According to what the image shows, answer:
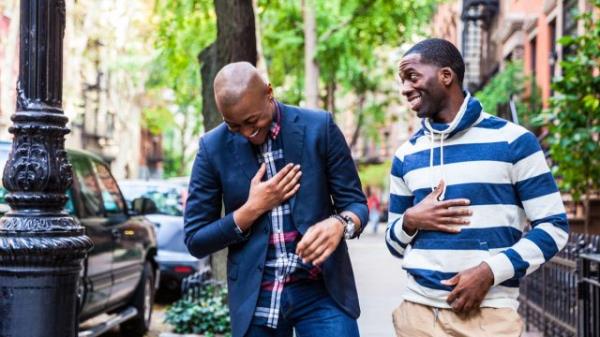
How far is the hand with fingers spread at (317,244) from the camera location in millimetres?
3238

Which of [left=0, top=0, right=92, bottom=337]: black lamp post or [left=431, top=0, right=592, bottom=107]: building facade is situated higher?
[left=431, top=0, right=592, bottom=107]: building facade

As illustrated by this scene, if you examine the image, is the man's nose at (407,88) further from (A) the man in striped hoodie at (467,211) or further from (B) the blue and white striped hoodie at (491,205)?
(B) the blue and white striped hoodie at (491,205)

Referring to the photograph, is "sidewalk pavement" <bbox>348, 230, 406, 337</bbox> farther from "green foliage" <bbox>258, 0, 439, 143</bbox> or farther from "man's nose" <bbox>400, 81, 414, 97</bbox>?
"man's nose" <bbox>400, 81, 414, 97</bbox>

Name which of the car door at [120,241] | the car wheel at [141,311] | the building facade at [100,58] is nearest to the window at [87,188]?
the car door at [120,241]

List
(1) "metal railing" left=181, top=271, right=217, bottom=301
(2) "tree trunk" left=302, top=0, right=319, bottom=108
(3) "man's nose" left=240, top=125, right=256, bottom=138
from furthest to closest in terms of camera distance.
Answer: (2) "tree trunk" left=302, top=0, right=319, bottom=108 < (1) "metal railing" left=181, top=271, right=217, bottom=301 < (3) "man's nose" left=240, top=125, right=256, bottom=138

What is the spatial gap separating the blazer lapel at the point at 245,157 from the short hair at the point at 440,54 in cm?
72

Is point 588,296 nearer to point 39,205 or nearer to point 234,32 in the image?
point 234,32

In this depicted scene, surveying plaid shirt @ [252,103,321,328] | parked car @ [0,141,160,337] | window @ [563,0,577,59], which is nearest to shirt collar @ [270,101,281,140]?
plaid shirt @ [252,103,321,328]

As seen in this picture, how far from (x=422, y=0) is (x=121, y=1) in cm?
821

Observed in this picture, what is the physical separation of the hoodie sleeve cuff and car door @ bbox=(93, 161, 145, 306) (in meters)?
5.81

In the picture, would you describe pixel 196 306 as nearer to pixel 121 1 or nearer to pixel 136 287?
pixel 136 287

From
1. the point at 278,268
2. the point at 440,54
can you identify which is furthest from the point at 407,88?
the point at 278,268

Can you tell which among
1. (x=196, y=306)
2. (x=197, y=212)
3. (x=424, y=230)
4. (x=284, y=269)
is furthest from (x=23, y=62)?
(x=196, y=306)

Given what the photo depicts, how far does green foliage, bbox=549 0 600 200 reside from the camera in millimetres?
9781
